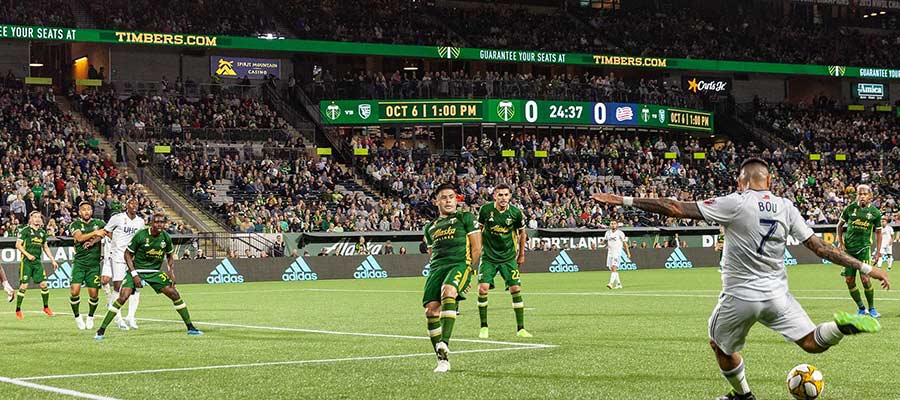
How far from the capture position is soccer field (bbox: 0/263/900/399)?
1187 cm

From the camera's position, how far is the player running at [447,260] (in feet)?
44.6

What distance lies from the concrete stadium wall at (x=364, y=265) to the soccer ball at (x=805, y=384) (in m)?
31.6

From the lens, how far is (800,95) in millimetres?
80125

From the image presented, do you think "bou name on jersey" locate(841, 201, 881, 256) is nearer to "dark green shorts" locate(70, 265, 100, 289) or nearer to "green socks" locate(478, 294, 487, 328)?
"green socks" locate(478, 294, 487, 328)

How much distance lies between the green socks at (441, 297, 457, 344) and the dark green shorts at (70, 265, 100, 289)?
33.4ft

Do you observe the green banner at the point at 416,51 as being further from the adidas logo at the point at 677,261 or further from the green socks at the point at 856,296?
the green socks at the point at 856,296

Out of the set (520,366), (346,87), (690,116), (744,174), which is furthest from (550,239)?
(744,174)

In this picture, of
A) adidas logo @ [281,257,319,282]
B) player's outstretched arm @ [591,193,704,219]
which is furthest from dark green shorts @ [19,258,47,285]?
player's outstretched arm @ [591,193,704,219]

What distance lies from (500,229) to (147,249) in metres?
5.74

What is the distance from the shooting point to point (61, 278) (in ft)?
127

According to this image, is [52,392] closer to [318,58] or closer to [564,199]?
[564,199]

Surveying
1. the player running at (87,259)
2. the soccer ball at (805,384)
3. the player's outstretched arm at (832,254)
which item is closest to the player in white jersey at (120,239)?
the player running at (87,259)

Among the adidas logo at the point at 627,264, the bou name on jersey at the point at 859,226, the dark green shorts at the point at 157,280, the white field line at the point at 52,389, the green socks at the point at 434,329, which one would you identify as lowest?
the adidas logo at the point at 627,264

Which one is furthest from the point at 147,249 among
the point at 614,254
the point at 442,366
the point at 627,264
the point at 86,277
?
the point at 627,264
